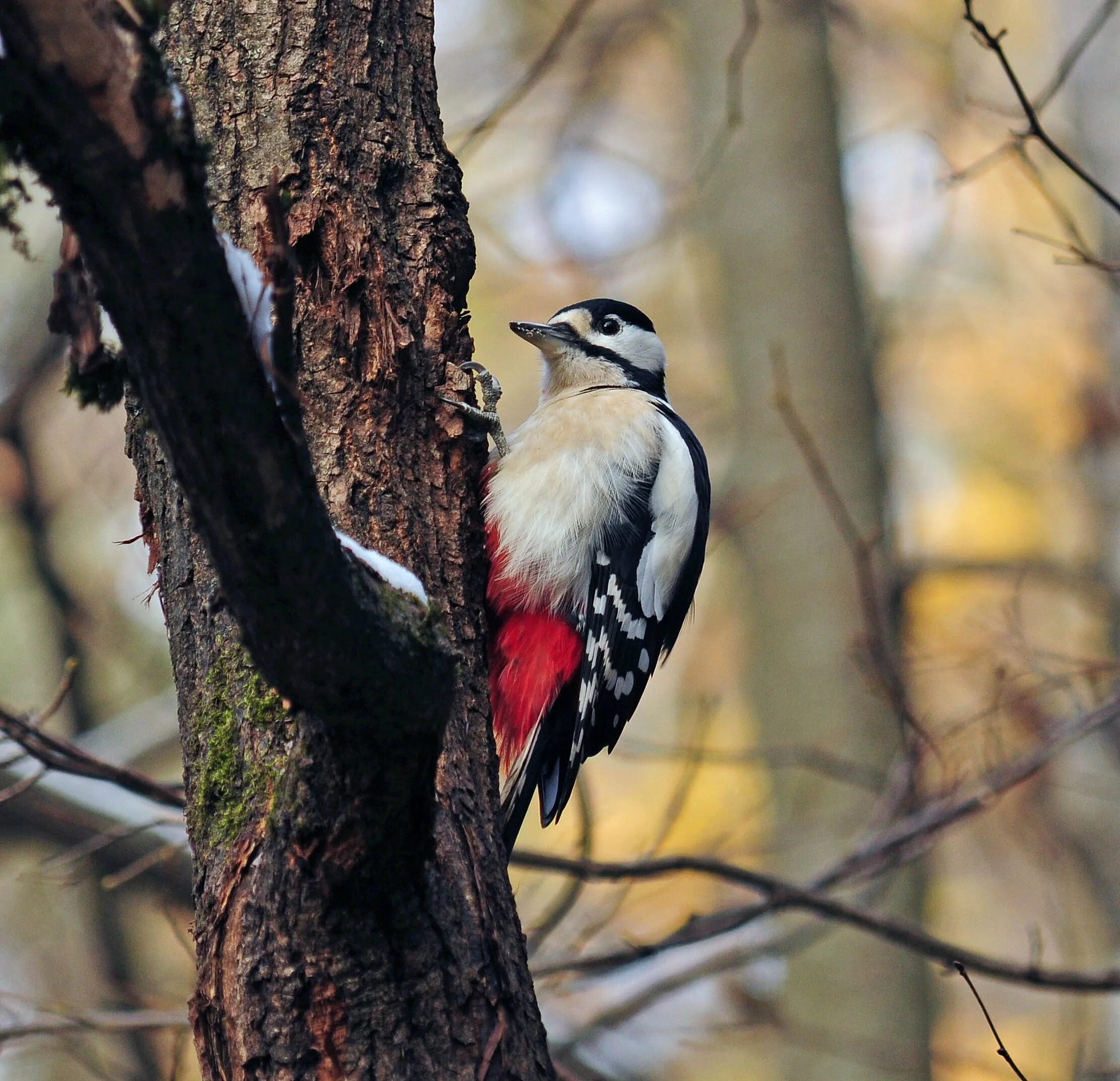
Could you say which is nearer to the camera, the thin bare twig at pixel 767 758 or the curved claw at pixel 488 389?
the curved claw at pixel 488 389

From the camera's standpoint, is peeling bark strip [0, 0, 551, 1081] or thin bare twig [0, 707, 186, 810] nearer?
peeling bark strip [0, 0, 551, 1081]

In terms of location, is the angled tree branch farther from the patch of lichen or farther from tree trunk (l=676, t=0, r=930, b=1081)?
tree trunk (l=676, t=0, r=930, b=1081)

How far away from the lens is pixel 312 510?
129 centimetres

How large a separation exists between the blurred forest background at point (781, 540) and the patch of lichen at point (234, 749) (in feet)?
4.12

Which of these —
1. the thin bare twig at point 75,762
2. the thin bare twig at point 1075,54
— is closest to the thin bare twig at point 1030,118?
the thin bare twig at point 1075,54

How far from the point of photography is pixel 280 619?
1327 millimetres

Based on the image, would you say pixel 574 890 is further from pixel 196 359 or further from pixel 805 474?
pixel 805 474

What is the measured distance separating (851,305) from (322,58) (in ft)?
15.5

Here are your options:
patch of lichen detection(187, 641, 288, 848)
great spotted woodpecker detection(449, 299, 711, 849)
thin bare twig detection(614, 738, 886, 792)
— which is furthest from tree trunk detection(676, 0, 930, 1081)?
patch of lichen detection(187, 641, 288, 848)

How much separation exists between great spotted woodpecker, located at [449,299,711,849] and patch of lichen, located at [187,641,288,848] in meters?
0.91

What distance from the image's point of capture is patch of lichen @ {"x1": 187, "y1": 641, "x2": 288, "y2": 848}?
177cm

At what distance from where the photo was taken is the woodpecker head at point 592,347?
404cm

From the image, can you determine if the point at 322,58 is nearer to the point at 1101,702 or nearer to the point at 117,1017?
the point at 117,1017

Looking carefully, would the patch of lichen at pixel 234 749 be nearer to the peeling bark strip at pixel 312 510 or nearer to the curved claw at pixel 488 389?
the peeling bark strip at pixel 312 510
